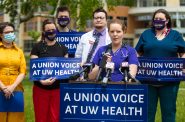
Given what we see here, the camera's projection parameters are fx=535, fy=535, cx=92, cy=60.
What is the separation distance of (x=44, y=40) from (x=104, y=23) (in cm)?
110

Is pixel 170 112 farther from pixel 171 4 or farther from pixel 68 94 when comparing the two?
pixel 171 4

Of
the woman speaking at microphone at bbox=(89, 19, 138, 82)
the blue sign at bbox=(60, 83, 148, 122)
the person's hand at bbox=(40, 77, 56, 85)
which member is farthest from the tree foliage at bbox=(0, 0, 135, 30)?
the blue sign at bbox=(60, 83, 148, 122)

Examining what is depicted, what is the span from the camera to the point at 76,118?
6.47m

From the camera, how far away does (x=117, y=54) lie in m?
6.99

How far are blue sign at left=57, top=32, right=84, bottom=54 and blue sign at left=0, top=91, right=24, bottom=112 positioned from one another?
127 centimetres

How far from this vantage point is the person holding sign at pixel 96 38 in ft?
26.5

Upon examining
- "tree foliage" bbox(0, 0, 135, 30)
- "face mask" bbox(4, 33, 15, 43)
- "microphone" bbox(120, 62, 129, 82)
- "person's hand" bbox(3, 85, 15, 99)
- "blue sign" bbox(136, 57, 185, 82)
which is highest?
"tree foliage" bbox(0, 0, 135, 30)

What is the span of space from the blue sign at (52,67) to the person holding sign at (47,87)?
11 centimetres

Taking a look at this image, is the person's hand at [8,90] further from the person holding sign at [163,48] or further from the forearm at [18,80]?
the person holding sign at [163,48]

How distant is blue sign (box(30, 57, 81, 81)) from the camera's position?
8.34 m

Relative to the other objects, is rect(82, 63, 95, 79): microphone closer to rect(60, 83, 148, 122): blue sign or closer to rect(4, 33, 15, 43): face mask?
rect(60, 83, 148, 122): blue sign

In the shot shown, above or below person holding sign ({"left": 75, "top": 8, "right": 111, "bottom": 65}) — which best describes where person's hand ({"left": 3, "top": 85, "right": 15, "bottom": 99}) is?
below

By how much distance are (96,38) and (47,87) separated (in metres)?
1.12

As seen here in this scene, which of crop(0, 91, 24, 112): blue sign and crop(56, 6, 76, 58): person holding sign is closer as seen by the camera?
crop(0, 91, 24, 112): blue sign
